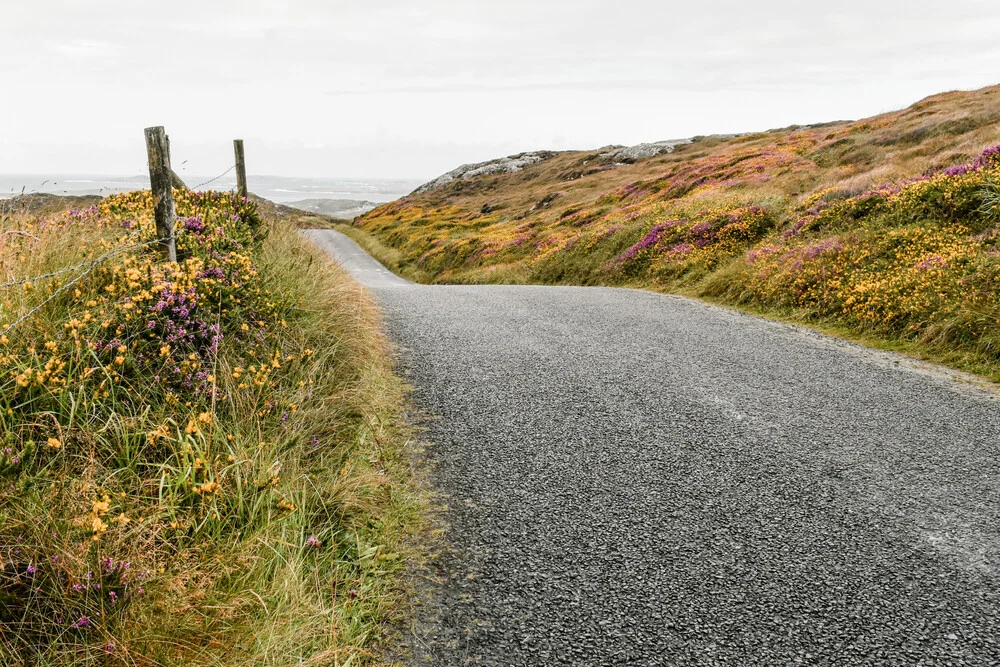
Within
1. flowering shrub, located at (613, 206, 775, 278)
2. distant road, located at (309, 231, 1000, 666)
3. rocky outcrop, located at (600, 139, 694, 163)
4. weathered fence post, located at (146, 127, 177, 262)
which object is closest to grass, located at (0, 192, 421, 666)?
weathered fence post, located at (146, 127, 177, 262)

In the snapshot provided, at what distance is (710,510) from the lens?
15.8 feet

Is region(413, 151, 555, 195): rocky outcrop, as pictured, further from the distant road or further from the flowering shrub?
the distant road

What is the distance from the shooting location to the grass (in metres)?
2.86

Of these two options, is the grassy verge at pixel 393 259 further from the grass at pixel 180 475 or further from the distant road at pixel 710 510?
the grass at pixel 180 475

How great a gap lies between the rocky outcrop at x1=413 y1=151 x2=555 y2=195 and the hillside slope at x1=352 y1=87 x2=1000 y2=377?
49.6 metres

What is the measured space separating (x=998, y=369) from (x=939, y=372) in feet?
2.07

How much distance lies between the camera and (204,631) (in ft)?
9.77

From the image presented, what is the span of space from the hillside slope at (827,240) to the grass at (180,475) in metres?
8.31

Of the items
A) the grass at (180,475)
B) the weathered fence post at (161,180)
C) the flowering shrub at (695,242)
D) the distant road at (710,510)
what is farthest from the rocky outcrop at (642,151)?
the grass at (180,475)

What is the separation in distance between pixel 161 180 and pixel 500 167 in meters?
86.9

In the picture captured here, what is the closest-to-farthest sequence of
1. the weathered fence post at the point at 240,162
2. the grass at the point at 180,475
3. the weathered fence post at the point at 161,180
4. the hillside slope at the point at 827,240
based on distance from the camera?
the grass at the point at 180,475 → the weathered fence post at the point at 161,180 → the hillside slope at the point at 827,240 → the weathered fence post at the point at 240,162

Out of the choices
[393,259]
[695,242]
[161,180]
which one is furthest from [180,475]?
[393,259]

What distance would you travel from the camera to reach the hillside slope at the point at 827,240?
988cm

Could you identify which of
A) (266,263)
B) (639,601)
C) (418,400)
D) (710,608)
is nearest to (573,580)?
(639,601)
